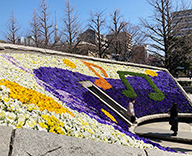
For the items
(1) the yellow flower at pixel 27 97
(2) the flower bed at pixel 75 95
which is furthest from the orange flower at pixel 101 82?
(1) the yellow flower at pixel 27 97

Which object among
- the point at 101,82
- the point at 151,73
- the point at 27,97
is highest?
the point at 151,73

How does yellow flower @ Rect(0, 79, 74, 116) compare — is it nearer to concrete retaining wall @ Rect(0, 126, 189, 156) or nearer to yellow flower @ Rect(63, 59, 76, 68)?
concrete retaining wall @ Rect(0, 126, 189, 156)

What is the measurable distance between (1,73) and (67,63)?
564 cm

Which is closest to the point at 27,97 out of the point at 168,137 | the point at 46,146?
the point at 46,146

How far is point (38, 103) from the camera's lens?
4.69 meters

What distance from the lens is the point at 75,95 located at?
7812mm

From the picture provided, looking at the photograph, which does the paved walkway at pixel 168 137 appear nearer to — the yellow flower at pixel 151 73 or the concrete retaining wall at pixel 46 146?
the concrete retaining wall at pixel 46 146

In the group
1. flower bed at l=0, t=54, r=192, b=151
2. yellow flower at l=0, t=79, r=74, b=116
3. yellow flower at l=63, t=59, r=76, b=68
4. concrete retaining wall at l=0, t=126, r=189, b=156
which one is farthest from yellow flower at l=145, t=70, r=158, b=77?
concrete retaining wall at l=0, t=126, r=189, b=156

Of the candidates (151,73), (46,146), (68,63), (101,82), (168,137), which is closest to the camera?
(46,146)

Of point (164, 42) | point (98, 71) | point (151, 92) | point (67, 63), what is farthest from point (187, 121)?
point (164, 42)

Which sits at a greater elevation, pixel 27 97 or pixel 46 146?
pixel 27 97

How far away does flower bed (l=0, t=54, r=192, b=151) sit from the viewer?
4.18 m

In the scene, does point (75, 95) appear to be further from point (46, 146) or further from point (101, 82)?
point (46, 146)

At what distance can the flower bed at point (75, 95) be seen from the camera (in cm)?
418
